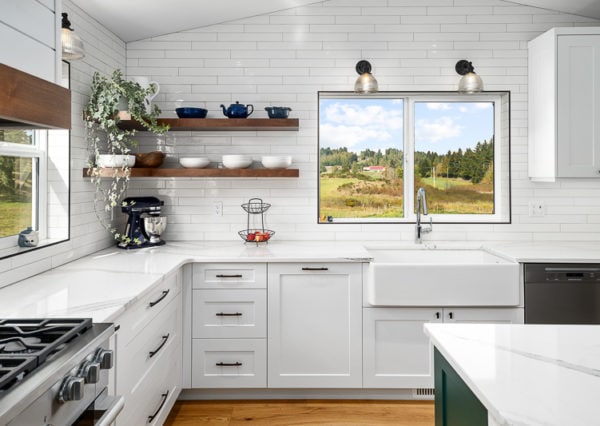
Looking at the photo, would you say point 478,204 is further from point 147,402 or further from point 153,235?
point 147,402

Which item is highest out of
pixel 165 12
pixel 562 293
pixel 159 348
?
pixel 165 12

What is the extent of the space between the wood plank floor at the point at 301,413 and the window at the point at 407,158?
135cm

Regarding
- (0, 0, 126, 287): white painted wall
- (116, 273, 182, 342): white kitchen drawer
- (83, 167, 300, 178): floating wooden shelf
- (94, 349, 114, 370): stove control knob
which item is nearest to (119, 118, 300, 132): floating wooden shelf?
(83, 167, 300, 178): floating wooden shelf

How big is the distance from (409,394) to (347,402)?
398 mm

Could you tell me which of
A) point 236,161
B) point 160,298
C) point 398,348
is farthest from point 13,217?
point 398,348

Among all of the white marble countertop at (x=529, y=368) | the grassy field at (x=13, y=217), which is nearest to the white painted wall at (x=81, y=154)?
the grassy field at (x=13, y=217)

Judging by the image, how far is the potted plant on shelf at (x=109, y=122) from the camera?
3.06m

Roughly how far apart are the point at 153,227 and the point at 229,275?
761 mm

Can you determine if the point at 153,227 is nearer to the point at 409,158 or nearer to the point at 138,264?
the point at 138,264

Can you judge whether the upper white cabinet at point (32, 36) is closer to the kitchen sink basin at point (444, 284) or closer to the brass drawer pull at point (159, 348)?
the brass drawer pull at point (159, 348)

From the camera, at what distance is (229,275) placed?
3104 millimetres

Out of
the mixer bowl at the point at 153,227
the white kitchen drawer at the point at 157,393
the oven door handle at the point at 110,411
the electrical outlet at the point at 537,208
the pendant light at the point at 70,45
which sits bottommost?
the white kitchen drawer at the point at 157,393

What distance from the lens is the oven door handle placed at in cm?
151

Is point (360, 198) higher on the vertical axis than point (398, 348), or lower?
higher
